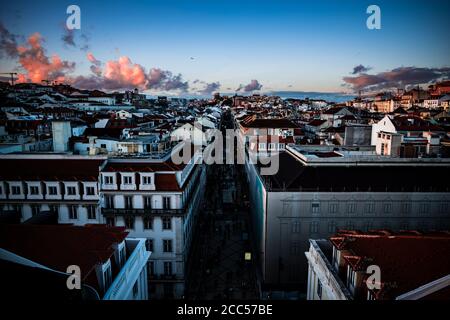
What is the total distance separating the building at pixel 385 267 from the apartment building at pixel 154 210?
9607 mm

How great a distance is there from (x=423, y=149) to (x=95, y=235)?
85.0ft

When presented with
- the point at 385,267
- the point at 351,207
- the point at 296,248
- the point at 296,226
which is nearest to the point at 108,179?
the point at 296,226

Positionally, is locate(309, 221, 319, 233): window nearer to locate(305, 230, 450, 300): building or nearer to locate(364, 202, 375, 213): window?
locate(364, 202, 375, 213): window

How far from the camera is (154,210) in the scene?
19297 millimetres

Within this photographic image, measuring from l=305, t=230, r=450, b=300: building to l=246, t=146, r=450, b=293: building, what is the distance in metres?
6.85

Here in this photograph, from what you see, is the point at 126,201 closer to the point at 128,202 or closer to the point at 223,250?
the point at 128,202

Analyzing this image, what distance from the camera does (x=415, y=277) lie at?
30.0 feet

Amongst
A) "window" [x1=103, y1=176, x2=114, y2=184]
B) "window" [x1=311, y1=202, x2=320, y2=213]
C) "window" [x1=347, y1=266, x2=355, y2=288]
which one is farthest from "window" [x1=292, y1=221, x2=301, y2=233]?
"window" [x1=103, y1=176, x2=114, y2=184]

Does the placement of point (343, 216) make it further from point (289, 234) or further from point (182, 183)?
point (182, 183)

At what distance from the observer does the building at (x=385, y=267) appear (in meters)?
8.70

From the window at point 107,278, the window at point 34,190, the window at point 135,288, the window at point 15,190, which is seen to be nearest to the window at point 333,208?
the window at point 135,288

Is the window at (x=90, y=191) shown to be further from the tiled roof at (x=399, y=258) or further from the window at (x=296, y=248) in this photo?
the tiled roof at (x=399, y=258)

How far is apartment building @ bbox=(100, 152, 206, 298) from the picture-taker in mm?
19328

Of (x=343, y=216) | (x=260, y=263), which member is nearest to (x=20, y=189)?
(x=260, y=263)
